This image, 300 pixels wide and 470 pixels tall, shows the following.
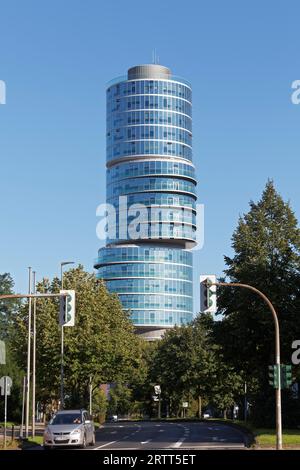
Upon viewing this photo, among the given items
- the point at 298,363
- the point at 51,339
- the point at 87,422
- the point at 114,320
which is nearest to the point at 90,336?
the point at 51,339

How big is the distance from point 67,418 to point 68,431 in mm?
1342

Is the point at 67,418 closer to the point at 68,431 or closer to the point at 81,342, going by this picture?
Answer: the point at 68,431

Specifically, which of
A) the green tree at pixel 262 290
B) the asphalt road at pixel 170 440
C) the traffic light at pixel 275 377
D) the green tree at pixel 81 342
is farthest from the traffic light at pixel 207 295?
the green tree at pixel 81 342

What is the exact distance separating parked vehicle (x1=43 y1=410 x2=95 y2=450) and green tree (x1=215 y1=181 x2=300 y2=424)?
53.6ft

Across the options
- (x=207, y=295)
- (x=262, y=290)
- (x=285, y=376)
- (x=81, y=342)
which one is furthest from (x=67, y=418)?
(x=81, y=342)

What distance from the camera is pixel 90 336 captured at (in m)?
60.1

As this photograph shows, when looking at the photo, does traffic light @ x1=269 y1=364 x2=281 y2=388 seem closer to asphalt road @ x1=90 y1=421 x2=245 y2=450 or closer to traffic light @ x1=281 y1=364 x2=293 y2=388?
traffic light @ x1=281 y1=364 x2=293 y2=388

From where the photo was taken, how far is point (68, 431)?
105 ft

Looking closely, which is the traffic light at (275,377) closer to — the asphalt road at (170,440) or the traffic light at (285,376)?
the traffic light at (285,376)

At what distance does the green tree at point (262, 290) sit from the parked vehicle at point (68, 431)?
16351mm

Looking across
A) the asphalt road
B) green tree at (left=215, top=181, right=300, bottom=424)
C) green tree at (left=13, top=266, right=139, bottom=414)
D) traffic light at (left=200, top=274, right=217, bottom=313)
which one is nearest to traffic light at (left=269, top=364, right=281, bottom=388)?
the asphalt road

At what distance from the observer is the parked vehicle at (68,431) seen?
31.9 meters

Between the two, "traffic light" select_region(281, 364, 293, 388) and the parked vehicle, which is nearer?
the parked vehicle

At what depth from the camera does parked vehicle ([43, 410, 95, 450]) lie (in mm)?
31938
